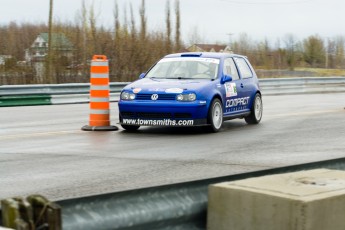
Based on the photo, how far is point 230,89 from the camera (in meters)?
12.9

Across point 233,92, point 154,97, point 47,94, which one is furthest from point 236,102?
point 47,94

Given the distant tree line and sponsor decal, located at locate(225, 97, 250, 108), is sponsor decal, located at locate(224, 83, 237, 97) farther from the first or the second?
the distant tree line

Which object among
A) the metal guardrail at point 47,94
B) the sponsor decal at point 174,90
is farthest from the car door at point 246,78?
the metal guardrail at point 47,94

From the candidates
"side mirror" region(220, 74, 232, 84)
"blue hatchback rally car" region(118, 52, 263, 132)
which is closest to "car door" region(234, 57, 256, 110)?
"blue hatchback rally car" region(118, 52, 263, 132)

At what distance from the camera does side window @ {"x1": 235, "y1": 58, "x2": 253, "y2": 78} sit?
14.0 meters

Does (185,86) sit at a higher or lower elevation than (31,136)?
higher

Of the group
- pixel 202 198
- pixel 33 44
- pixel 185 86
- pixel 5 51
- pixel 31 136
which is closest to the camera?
pixel 202 198

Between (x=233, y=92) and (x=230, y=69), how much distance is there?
22.2 inches

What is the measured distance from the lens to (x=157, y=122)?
38.3 ft

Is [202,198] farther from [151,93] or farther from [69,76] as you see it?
[69,76]

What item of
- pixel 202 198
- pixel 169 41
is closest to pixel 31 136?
pixel 202 198

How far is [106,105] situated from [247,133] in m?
Result: 2.63

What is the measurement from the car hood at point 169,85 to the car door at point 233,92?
656mm

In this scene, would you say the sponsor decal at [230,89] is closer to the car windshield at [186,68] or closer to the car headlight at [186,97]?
the car windshield at [186,68]
